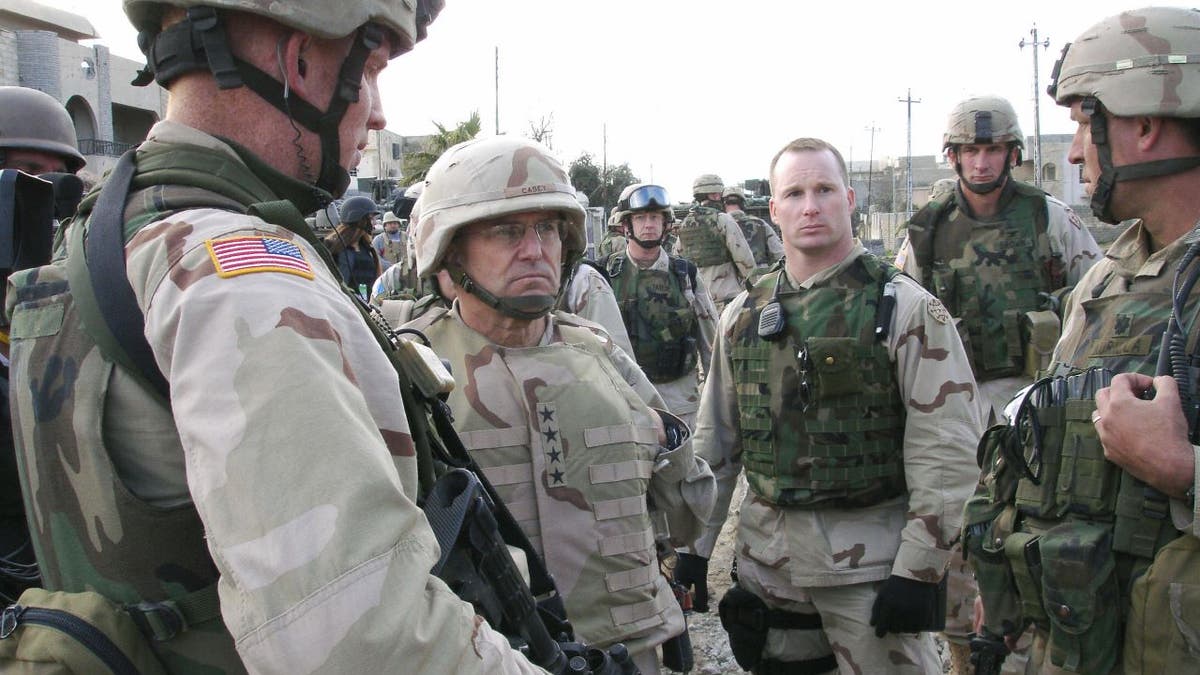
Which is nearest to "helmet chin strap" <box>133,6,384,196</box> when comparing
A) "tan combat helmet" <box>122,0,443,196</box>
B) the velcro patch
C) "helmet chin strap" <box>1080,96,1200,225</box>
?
"tan combat helmet" <box>122,0,443,196</box>

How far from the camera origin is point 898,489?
325 cm

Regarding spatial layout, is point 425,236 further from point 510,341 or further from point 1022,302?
point 1022,302

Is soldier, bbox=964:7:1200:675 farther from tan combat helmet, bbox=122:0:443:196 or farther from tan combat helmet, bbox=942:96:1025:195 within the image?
tan combat helmet, bbox=942:96:1025:195

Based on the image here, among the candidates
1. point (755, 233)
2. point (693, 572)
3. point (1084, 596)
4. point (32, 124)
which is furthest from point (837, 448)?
point (755, 233)

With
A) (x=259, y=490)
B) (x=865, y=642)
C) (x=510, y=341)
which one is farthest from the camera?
(x=865, y=642)

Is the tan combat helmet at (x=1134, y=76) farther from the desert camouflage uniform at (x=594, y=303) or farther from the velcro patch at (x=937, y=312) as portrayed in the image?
the desert camouflage uniform at (x=594, y=303)

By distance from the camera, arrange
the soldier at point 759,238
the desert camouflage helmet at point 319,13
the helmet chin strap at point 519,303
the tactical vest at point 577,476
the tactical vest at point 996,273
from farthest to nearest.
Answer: the soldier at point 759,238, the tactical vest at point 996,273, the helmet chin strap at point 519,303, the tactical vest at point 577,476, the desert camouflage helmet at point 319,13

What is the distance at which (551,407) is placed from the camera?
2.62 m

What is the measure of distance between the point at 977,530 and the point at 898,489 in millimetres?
660

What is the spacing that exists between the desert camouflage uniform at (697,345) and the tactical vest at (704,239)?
3.43 m

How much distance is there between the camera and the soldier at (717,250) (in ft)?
34.2

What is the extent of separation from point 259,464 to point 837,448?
8.11 ft

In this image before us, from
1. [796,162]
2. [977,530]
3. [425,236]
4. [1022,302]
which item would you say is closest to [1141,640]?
[977,530]

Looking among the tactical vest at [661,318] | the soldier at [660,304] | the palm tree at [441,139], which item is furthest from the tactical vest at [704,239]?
the palm tree at [441,139]
